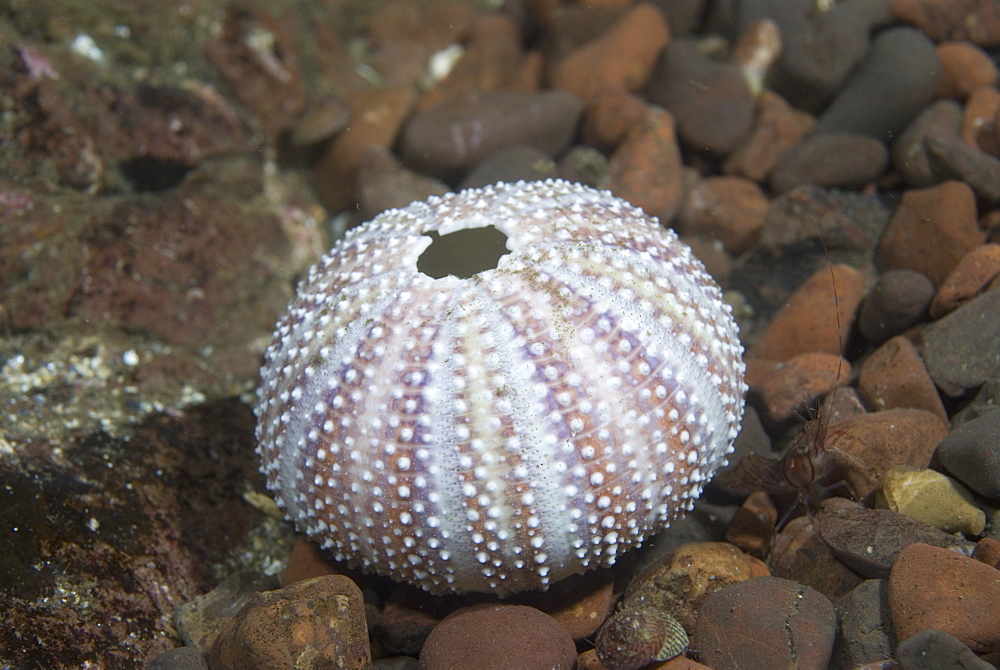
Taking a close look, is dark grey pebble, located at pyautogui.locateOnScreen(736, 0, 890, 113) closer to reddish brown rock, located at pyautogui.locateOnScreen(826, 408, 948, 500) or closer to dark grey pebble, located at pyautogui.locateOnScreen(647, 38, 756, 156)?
dark grey pebble, located at pyautogui.locateOnScreen(647, 38, 756, 156)

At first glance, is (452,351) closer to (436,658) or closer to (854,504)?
(436,658)

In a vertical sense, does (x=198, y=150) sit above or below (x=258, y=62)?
below

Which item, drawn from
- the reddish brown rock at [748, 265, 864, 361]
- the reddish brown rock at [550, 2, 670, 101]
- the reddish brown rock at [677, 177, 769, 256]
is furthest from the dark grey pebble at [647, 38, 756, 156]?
the reddish brown rock at [748, 265, 864, 361]

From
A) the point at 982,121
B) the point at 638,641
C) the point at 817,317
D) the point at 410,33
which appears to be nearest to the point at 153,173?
the point at 410,33

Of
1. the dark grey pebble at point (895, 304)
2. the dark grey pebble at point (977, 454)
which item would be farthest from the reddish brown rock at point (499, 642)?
the dark grey pebble at point (895, 304)

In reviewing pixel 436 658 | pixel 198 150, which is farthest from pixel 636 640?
pixel 198 150

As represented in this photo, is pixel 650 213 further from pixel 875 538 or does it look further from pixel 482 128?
pixel 875 538

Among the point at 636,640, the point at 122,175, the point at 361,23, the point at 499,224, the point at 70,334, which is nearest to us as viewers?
the point at 636,640

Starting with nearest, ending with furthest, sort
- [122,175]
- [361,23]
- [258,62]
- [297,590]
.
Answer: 1. [297,590]
2. [122,175]
3. [258,62]
4. [361,23]

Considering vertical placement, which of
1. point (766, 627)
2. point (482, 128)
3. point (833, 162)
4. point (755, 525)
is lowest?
point (755, 525)
